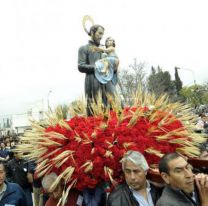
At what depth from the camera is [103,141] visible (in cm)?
314

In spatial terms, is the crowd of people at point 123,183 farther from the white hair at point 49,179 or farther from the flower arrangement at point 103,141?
the flower arrangement at point 103,141

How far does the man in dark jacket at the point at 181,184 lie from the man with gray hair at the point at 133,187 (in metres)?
0.29

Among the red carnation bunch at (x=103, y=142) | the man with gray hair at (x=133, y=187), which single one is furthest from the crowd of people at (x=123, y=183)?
the red carnation bunch at (x=103, y=142)

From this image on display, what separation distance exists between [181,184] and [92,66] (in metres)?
2.37

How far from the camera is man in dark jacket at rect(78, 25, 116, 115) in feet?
15.0

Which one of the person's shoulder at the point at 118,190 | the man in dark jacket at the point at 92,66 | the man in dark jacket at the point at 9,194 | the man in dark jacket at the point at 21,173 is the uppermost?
the man in dark jacket at the point at 92,66

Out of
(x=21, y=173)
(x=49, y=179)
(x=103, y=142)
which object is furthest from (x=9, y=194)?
(x=21, y=173)

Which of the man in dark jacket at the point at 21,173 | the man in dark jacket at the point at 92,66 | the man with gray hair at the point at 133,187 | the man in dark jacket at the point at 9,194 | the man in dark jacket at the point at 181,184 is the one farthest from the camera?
the man in dark jacket at the point at 21,173

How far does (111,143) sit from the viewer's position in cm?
315

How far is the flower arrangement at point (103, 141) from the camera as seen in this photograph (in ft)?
10.2

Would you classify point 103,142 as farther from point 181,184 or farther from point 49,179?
point 181,184

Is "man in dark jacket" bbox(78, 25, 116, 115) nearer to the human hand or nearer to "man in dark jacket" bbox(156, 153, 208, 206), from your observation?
"man in dark jacket" bbox(156, 153, 208, 206)

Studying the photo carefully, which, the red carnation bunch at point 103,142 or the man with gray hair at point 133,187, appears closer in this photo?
the man with gray hair at point 133,187

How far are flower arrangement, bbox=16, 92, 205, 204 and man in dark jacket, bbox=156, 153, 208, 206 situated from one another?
0.56 metres
